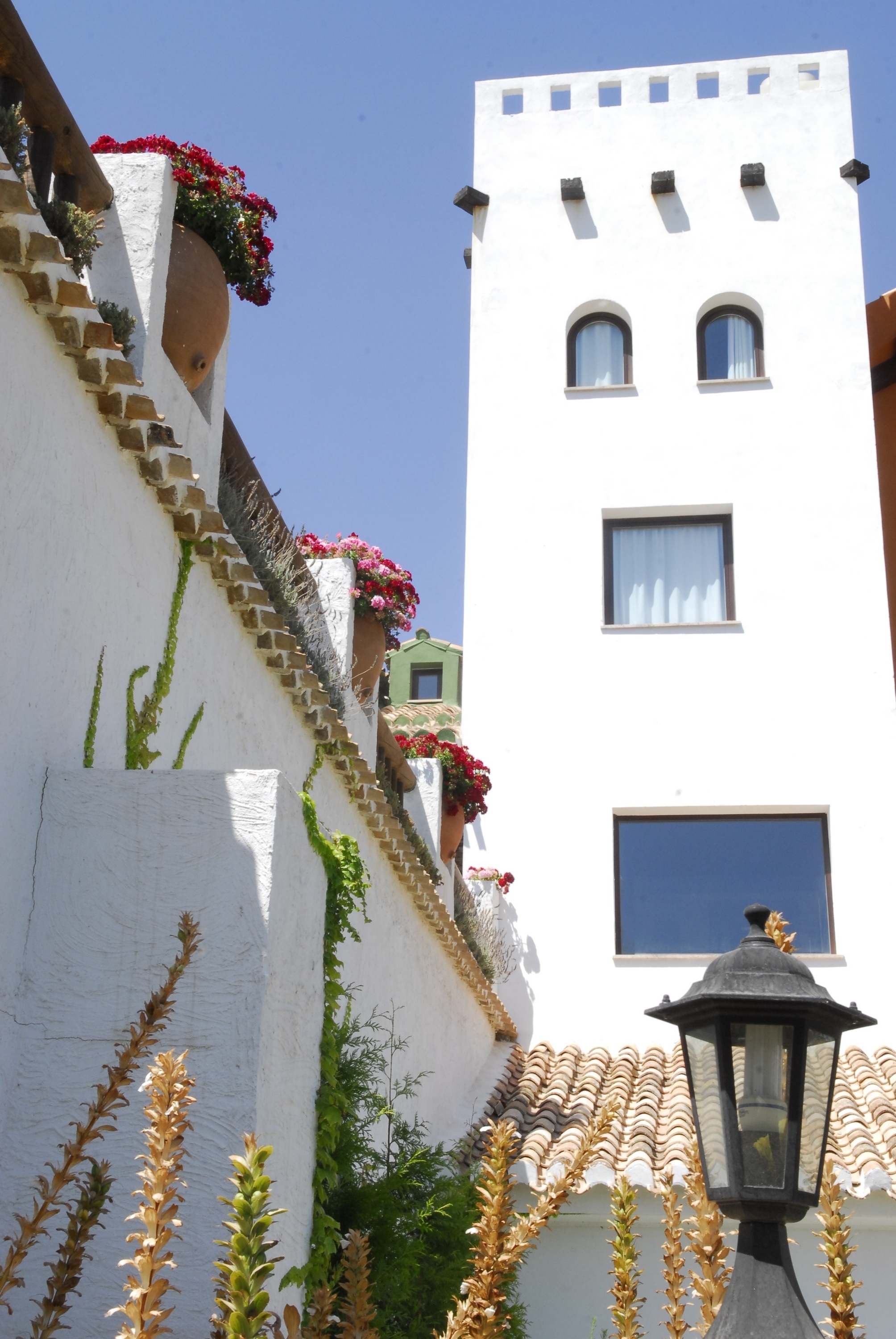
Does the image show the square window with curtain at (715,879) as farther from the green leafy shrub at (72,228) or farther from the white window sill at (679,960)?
the green leafy shrub at (72,228)

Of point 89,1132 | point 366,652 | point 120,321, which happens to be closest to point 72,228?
point 120,321

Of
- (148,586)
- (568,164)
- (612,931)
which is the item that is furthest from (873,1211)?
(568,164)

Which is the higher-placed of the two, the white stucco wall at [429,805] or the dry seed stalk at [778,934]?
the white stucco wall at [429,805]

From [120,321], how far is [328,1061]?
2.80 meters

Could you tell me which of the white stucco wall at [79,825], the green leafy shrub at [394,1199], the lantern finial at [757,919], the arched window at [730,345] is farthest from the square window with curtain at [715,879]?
the lantern finial at [757,919]

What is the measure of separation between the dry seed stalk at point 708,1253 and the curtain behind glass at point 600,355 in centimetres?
1204

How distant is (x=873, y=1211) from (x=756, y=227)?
10176mm

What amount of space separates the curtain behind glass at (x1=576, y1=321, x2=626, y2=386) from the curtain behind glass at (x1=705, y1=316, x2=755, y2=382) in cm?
92

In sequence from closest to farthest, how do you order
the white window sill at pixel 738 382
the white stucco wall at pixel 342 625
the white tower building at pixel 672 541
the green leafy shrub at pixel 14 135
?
the green leafy shrub at pixel 14 135 → the white stucco wall at pixel 342 625 → the white tower building at pixel 672 541 → the white window sill at pixel 738 382

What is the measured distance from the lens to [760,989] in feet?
12.2

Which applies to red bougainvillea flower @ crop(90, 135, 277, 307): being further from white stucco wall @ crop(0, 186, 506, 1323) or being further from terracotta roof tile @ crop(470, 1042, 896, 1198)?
terracotta roof tile @ crop(470, 1042, 896, 1198)

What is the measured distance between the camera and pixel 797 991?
3.70 metres

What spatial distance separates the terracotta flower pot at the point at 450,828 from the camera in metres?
11.5

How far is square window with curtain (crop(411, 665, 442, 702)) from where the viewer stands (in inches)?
875
